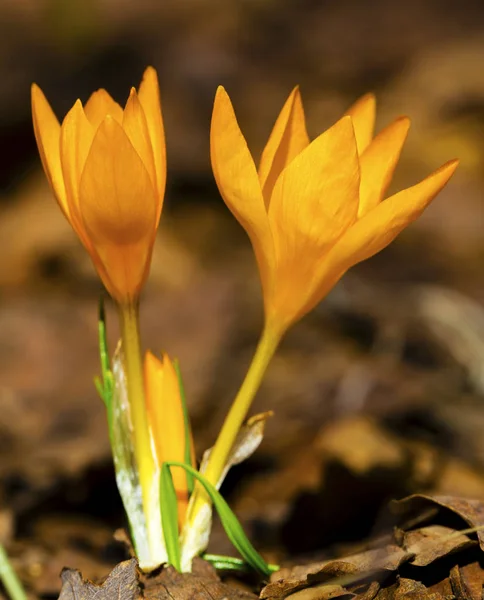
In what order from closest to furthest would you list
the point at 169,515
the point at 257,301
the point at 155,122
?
the point at 155,122 < the point at 169,515 < the point at 257,301

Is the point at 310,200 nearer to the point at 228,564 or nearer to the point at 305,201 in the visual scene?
the point at 305,201

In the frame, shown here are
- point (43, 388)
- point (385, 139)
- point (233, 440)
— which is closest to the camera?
point (385, 139)

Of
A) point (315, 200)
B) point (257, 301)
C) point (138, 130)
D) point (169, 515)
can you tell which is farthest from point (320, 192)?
point (257, 301)

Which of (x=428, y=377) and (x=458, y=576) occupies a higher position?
(x=428, y=377)

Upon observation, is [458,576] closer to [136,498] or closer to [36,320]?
[136,498]

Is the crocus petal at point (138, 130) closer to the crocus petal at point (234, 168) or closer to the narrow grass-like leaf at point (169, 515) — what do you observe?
the crocus petal at point (234, 168)

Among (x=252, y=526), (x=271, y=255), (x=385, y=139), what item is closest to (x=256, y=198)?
(x=271, y=255)

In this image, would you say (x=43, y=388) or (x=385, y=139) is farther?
(x=43, y=388)
